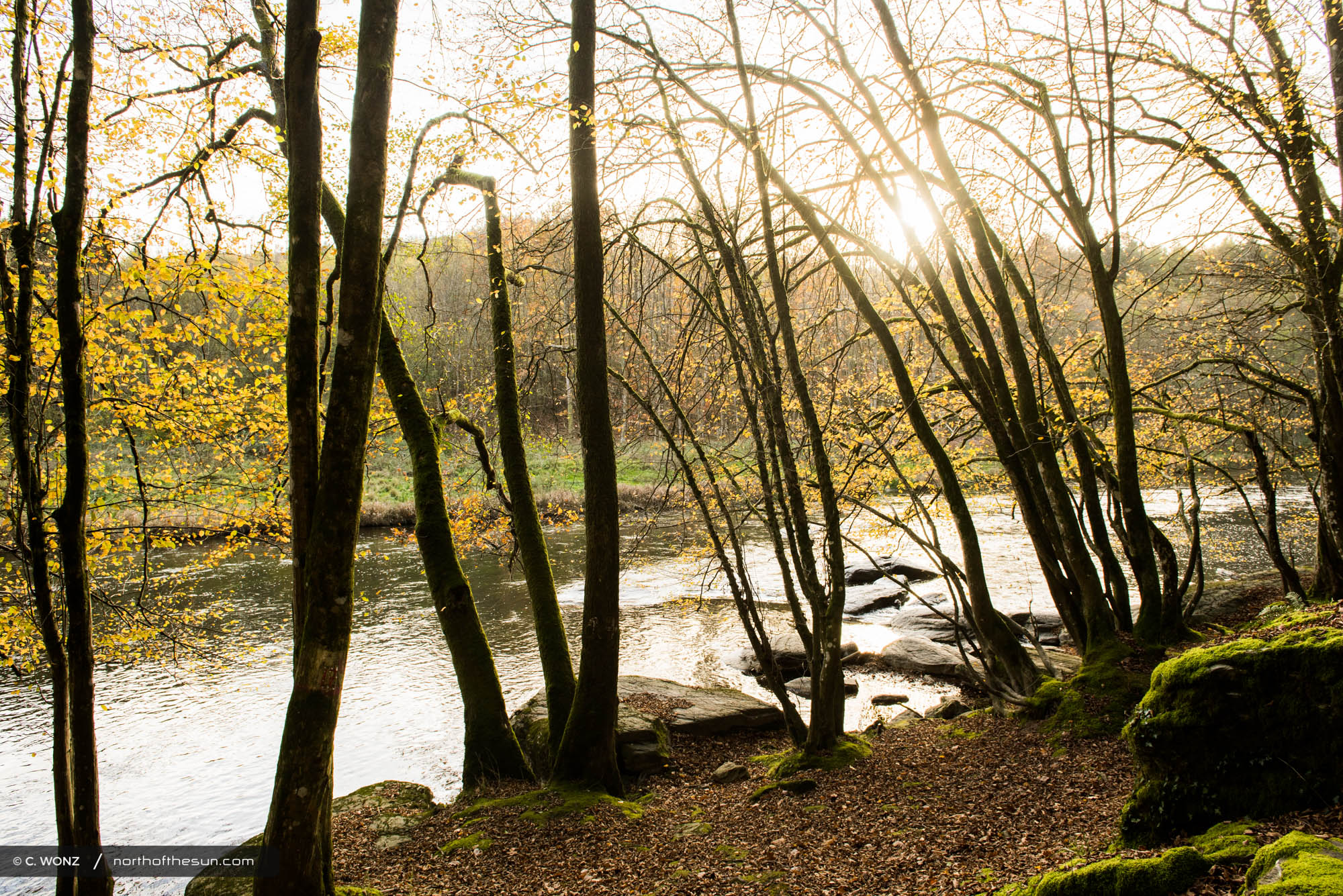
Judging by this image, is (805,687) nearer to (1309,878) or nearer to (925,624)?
(925,624)

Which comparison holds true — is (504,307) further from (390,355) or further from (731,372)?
(731,372)

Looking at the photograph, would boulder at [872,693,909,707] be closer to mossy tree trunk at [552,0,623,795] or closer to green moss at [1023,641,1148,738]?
green moss at [1023,641,1148,738]

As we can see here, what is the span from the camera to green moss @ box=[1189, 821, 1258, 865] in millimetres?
2680

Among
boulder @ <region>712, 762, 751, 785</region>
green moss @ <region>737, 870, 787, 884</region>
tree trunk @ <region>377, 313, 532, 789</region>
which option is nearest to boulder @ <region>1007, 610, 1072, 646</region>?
boulder @ <region>712, 762, 751, 785</region>

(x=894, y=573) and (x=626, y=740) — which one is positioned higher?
(x=626, y=740)

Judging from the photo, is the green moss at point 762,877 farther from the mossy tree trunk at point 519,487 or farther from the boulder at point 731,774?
the mossy tree trunk at point 519,487

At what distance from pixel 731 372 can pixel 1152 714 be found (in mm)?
5966

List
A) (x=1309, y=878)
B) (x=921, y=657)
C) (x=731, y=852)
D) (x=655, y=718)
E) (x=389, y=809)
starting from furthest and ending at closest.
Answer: (x=921, y=657), (x=655, y=718), (x=389, y=809), (x=731, y=852), (x=1309, y=878)

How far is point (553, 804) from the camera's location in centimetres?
571

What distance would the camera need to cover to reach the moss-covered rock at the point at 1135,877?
8.47 ft

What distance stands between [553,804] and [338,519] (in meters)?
3.45

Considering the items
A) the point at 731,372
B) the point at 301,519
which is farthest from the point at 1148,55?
the point at 301,519

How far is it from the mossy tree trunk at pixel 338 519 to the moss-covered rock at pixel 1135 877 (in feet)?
10.2

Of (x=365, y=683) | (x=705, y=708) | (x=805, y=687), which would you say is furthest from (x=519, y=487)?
(x=365, y=683)
